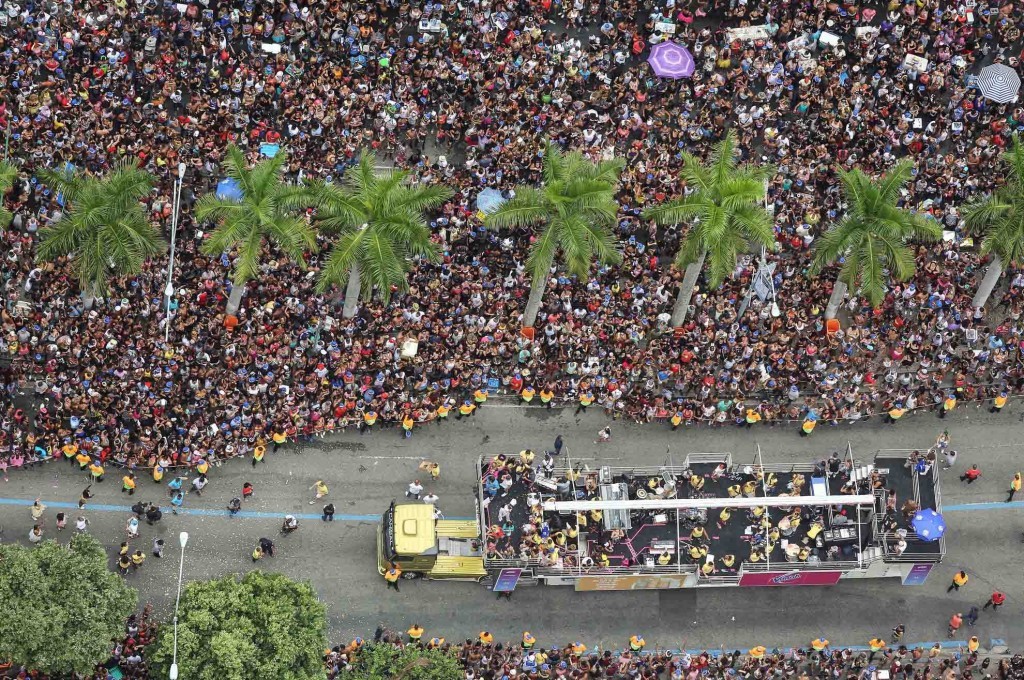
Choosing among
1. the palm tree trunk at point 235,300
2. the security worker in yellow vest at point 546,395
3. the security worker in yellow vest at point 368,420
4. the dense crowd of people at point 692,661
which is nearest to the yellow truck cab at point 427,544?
the dense crowd of people at point 692,661

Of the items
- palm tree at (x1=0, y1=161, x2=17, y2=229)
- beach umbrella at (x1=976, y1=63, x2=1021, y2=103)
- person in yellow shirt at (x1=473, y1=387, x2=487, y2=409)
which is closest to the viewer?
palm tree at (x1=0, y1=161, x2=17, y2=229)

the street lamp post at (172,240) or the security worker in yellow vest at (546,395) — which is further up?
the street lamp post at (172,240)

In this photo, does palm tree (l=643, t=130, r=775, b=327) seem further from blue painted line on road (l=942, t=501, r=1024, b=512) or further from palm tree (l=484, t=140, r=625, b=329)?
blue painted line on road (l=942, t=501, r=1024, b=512)

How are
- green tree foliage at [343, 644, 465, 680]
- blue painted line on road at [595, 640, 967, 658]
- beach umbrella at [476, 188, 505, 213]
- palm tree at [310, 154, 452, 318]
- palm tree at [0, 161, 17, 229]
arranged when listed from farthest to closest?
beach umbrella at [476, 188, 505, 213] → blue painted line on road at [595, 640, 967, 658] → palm tree at [0, 161, 17, 229] → palm tree at [310, 154, 452, 318] → green tree foliage at [343, 644, 465, 680]

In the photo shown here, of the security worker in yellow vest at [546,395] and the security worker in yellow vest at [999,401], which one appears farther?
the security worker in yellow vest at [999,401]

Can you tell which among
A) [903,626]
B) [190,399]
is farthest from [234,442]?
[903,626]

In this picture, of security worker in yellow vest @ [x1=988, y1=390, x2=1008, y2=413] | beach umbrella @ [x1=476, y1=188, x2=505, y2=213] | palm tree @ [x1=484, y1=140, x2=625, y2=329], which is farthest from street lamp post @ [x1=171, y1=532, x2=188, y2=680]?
security worker in yellow vest @ [x1=988, y1=390, x2=1008, y2=413]

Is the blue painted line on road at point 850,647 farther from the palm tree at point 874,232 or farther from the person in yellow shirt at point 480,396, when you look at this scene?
the palm tree at point 874,232

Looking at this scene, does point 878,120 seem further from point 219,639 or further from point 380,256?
point 219,639
